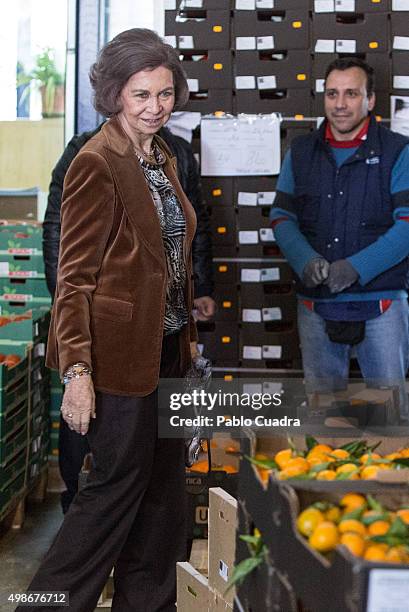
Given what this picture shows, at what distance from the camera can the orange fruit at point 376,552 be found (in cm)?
136

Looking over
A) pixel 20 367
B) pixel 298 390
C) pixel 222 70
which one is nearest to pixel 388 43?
pixel 222 70

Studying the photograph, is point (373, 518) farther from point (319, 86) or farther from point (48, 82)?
point (48, 82)

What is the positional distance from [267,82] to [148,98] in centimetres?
257

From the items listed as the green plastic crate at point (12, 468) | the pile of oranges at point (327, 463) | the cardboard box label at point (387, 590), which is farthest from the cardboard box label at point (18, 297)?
the cardboard box label at point (387, 590)

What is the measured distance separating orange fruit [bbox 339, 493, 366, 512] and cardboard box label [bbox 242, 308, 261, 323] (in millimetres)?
3527

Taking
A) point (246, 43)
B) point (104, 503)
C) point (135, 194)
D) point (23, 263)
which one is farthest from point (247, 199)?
point (104, 503)

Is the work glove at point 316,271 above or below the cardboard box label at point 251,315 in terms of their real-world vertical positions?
above

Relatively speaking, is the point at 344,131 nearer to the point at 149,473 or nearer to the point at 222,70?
the point at 222,70

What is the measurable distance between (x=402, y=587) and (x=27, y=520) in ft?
10.7

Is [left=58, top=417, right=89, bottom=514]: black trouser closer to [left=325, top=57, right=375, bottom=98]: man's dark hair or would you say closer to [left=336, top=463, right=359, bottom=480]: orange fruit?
[left=325, top=57, right=375, bottom=98]: man's dark hair

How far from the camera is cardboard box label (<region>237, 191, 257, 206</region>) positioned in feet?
16.5

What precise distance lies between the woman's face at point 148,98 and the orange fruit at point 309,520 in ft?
4.37

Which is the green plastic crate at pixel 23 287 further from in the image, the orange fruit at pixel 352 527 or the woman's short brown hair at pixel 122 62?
the orange fruit at pixel 352 527

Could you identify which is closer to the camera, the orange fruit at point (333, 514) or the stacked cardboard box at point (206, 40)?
the orange fruit at point (333, 514)
